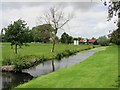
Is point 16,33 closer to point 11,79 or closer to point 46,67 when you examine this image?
point 46,67

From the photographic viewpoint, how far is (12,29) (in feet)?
139

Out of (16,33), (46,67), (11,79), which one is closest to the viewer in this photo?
(11,79)

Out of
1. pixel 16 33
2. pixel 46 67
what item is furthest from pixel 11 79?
pixel 16 33

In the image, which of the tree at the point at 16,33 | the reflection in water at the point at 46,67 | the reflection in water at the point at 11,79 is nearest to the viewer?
the reflection in water at the point at 11,79

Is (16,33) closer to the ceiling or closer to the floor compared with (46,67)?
closer to the ceiling

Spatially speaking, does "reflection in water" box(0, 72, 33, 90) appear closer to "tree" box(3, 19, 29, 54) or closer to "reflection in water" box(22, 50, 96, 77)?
"reflection in water" box(22, 50, 96, 77)

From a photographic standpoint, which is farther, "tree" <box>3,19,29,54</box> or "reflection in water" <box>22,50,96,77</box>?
"tree" <box>3,19,29,54</box>

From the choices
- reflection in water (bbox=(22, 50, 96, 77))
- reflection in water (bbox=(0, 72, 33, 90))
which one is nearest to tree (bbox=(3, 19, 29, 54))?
reflection in water (bbox=(22, 50, 96, 77))

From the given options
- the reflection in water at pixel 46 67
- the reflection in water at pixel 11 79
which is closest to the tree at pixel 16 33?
the reflection in water at pixel 46 67

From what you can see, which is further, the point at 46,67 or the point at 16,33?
the point at 16,33

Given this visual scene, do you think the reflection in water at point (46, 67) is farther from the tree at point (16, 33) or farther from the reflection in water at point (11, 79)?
the tree at point (16, 33)

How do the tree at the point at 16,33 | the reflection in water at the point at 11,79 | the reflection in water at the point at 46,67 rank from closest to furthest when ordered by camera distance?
the reflection in water at the point at 11,79 → the reflection in water at the point at 46,67 → the tree at the point at 16,33

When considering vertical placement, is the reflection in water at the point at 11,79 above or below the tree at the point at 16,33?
below

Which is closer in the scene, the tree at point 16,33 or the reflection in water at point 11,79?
the reflection in water at point 11,79
